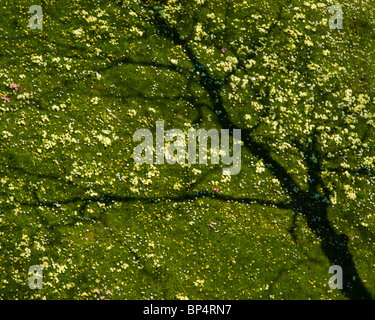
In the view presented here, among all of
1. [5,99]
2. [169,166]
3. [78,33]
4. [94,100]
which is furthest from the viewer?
[78,33]

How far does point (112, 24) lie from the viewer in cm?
1952

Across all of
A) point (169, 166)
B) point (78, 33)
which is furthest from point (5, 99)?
point (169, 166)

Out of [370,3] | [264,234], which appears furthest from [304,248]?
[370,3]

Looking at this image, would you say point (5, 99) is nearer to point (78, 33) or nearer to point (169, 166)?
point (78, 33)

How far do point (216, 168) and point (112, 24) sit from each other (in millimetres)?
9764

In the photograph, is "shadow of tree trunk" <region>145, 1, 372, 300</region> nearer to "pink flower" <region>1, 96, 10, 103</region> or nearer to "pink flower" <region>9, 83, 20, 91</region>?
"pink flower" <region>9, 83, 20, 91</region>

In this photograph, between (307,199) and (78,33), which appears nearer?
(307,199)
